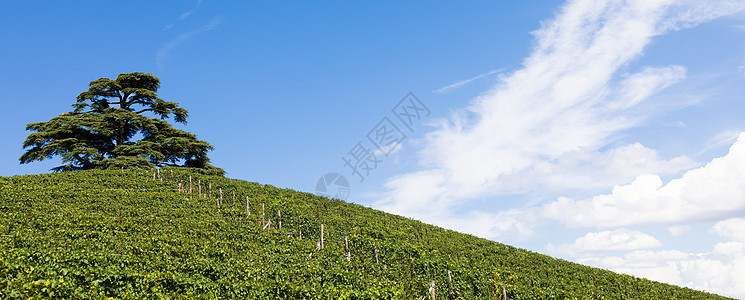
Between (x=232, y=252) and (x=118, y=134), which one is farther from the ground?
(x=118, y=134)

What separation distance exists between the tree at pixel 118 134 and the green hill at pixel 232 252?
5.57m

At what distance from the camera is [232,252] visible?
57.1 ft

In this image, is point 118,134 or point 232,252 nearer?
point 232,252

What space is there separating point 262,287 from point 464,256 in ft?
47.6

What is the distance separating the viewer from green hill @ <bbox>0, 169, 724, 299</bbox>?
41.8 feet

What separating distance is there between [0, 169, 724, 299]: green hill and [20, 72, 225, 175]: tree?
557 centimetres

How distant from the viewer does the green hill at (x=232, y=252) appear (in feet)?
41.8

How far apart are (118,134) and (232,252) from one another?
96.2 ft

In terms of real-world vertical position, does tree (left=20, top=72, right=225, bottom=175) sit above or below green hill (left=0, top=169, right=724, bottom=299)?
above

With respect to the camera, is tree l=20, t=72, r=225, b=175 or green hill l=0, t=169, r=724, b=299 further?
tree l=20, t=72, r=225, b=175

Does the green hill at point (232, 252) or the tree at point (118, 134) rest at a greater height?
the tree at point (118, 134)

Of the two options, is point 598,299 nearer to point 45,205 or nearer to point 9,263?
point 9,263

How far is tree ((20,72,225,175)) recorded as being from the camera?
1426 inches

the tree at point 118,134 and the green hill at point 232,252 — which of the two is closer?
the green hill at point 232,252
